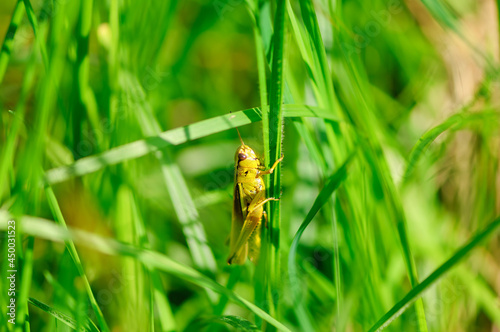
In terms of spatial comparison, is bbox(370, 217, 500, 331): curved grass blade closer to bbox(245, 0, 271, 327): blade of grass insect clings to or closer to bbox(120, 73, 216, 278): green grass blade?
bbox(245, 0, 271, 327): blade of grass insect clings to

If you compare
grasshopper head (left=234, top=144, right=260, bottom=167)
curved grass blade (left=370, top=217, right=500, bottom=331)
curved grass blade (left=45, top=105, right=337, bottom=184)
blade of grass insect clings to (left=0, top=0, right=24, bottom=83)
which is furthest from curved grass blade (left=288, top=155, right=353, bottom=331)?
blade of grass insect clings to (left=0, top=0, right=24, bottom=83)

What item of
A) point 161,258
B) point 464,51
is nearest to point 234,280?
point 161,258

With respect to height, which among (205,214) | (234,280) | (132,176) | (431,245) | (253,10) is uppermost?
(253,10)

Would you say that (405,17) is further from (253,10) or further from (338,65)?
(253,10)

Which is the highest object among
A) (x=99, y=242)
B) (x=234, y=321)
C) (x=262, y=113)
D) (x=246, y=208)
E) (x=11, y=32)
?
(x=11, y=32)

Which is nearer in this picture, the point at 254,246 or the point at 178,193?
the point at 178,193

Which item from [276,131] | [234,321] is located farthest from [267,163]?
[234,321]

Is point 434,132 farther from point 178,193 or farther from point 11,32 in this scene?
point 11,32
